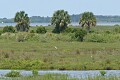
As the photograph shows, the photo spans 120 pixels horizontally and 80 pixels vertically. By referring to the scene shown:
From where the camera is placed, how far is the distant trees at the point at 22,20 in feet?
417

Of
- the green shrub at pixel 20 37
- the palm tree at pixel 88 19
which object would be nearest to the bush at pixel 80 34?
the green shrub at pixel 20 37

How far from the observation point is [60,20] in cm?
12212

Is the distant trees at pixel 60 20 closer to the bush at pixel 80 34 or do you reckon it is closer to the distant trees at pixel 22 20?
the distant trees at pixel 22 20

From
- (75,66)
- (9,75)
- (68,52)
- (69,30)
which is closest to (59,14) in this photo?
(69,30)

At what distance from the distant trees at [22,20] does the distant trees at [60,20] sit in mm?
8360

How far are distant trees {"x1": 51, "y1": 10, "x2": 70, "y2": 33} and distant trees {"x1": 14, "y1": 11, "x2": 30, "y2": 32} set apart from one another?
8.36 metres

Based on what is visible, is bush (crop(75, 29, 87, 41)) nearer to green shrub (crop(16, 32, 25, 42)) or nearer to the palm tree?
green shrub (crop(16, 32, 25, 42))

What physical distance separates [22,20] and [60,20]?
11.8 meters

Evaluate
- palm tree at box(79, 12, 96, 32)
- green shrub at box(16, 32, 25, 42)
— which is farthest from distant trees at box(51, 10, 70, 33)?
green shrub at box(16, 32, 25, 42)

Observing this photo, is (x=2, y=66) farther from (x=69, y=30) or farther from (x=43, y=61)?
(x=69, y=30)

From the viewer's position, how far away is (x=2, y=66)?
50.5 metres

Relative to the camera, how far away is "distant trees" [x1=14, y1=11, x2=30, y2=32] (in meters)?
127

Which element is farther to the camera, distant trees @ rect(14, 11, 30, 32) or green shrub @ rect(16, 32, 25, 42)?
distant trees @ rect(14, 11, 30, 32)

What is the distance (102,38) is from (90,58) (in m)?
44.0
